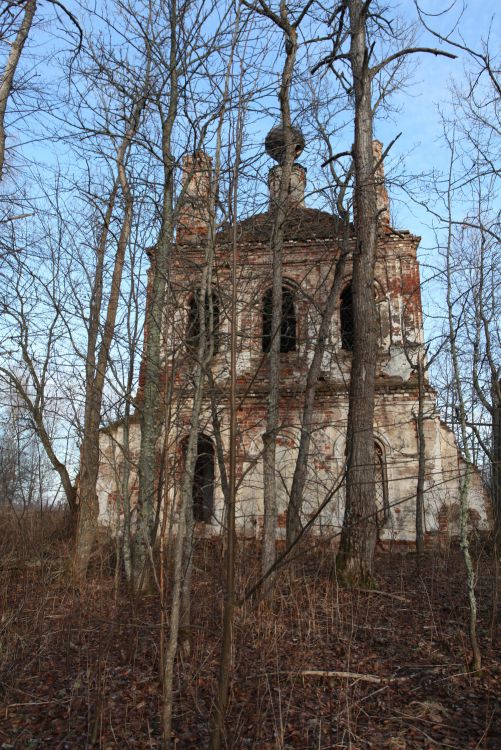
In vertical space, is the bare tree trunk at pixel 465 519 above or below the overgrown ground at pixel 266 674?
above

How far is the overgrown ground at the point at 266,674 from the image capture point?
12.7 feet

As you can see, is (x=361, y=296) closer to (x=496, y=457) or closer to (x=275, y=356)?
(x=275, y=356)

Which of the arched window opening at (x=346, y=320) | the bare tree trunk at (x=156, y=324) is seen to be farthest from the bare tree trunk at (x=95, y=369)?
the arched window opening at (x=346, y=320)

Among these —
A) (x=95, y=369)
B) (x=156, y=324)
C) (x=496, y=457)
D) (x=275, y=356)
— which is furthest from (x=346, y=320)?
(x=156, y=324)

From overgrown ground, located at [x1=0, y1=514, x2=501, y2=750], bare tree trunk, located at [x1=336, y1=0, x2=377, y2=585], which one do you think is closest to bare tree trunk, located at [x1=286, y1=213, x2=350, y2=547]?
bare tree trunk, located at [x1=336, y1=0, x2=377, y2=585]

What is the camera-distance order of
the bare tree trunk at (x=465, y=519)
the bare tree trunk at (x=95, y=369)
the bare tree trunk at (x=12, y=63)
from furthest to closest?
the bare tree trunk at (x=12, y=63) → the bare tree trunk at (x=95, y=369) → the bare tree trunk at (x=465, y=519)

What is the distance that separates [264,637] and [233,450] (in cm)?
327

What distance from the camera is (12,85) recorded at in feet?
22.9

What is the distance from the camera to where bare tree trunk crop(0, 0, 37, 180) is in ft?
22.5

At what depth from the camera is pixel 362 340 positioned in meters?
8.52

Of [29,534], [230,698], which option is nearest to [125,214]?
[230,698]

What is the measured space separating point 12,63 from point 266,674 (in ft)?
25.1

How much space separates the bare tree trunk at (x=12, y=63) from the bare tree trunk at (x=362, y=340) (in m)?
5.31

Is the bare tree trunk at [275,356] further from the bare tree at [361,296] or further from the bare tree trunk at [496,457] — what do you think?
the bare tree trunk at [496,457]
